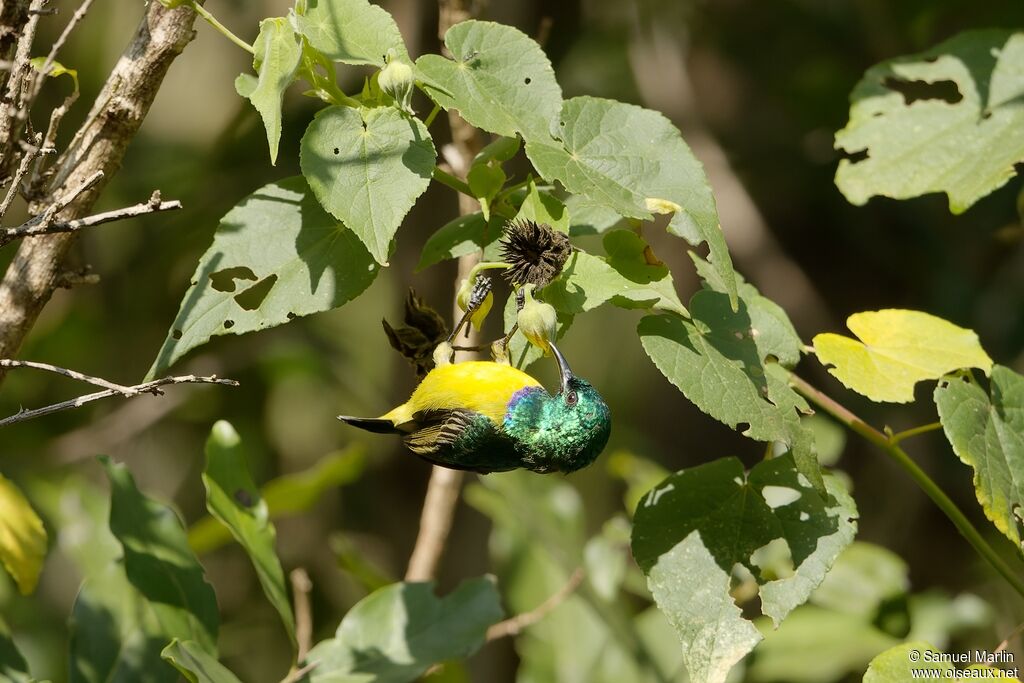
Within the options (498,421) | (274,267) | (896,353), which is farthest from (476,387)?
(896,353)

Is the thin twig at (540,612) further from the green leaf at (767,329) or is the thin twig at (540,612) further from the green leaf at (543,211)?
the green leaf at (543,211)

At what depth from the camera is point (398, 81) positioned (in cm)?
113

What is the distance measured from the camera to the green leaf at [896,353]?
1.41 meters

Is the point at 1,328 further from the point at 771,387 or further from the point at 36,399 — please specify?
the point at 36,399

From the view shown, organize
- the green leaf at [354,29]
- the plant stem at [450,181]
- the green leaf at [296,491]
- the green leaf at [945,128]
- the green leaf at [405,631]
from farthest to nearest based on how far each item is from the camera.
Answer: the green leaf at [296,491] < the green leaf at [945,128] < the green leaf at [405,631] < the plant stem at [450,181] < the green leaf at [354,29]

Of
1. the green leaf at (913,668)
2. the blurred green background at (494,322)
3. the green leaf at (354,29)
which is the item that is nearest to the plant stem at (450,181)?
the green leaf at (354,29)

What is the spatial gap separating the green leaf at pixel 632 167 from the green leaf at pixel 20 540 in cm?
97

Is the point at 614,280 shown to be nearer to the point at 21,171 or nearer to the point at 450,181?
the point at 450,181

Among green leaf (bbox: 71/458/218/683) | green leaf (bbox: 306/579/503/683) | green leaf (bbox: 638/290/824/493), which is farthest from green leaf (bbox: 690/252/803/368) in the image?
green leaf (bbox: 71/458/218/683)

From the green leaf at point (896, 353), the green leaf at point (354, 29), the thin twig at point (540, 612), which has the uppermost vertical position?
the green leaf at point (354, 29)

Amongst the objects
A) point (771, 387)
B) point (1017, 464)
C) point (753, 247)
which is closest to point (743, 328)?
point (771, 387)

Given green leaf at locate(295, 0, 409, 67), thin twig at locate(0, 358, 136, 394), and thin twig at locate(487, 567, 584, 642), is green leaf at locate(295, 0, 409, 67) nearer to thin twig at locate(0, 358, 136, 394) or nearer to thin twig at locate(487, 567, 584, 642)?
thin twig at locate(0, 358, 136, 394)

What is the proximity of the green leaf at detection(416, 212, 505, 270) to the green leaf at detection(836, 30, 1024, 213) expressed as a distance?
805 millimetres

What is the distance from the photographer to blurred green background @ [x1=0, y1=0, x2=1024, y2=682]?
125 inches
